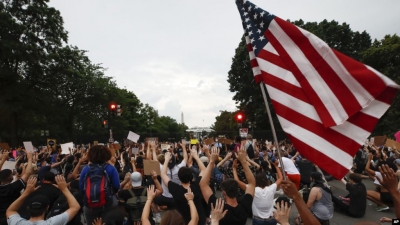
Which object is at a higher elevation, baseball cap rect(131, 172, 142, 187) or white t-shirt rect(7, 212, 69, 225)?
→ baseball cap rect(131, 172, 142, 187)

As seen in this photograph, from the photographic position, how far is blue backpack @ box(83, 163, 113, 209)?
4.30 metres

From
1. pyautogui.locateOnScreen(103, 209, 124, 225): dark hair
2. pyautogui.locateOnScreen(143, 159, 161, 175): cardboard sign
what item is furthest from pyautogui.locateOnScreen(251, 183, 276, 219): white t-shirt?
pyautogui.locateOnScreen(103, 209, 124, 225): dark hair

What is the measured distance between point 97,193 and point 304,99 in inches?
117

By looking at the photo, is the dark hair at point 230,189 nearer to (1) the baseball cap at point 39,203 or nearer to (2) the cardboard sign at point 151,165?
(1) the baseball cap at point 39,203

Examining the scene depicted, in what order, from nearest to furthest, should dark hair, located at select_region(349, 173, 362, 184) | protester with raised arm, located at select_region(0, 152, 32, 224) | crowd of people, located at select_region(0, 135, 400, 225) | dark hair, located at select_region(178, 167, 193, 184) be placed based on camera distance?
crowd of people, located at select_region(0, 135, 400, 225) → dark hair, located at select_region(178, 167, 193, 184) → protester with raised arm, located at select_region(0, 152, 32, 224) → dark hair, located at select_region(349, 173, 362, 184)

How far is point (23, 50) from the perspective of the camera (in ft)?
84.7

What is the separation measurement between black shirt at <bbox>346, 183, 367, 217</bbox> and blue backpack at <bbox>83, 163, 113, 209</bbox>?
6.69 meters

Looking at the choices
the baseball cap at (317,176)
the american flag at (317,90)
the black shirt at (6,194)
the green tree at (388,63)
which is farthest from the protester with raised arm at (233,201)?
the green tree at (388,63)

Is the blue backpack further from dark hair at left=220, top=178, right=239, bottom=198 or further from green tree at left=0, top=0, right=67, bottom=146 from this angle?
green tree at left=0, top=0, right=67, bottom=146

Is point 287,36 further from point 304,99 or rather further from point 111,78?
point 111,78

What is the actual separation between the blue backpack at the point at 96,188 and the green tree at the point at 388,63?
105ft

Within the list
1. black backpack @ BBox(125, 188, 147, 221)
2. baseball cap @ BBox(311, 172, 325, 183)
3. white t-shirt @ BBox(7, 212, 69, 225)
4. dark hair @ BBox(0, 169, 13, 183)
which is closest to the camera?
white t-shirt @ BBox(7, 212, 69, 225)

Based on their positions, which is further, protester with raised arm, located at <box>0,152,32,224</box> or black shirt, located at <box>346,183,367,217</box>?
black shirt, located at <box>346,183,367,217</box>

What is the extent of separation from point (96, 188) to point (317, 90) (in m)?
3.13
